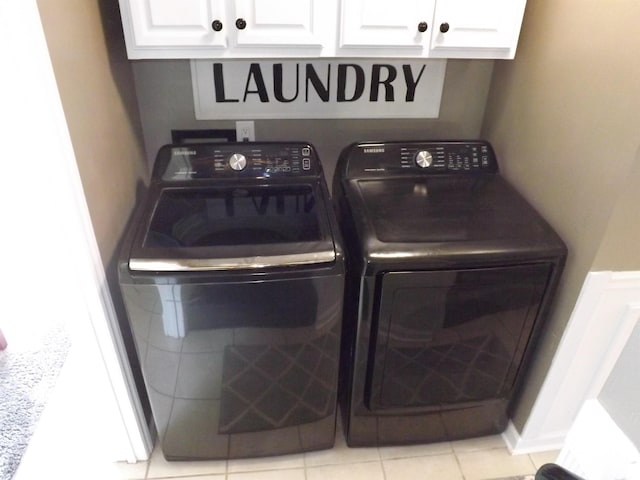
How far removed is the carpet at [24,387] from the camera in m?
1.68

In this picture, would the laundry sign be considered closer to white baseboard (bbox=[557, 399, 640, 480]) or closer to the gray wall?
the gray wall

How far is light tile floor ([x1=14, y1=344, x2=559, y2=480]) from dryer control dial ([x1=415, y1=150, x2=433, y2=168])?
1.03 metres

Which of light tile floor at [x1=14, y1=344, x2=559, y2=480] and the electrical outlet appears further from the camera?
the electrical outlet

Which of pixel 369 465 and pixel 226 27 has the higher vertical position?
pixel 226 27

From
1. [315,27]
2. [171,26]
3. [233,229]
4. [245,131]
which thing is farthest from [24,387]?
[315,27]

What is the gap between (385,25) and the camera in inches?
55.0

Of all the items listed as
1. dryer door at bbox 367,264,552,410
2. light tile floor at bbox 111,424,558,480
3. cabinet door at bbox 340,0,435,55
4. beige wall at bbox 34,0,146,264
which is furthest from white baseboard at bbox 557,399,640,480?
beige wall at bbox 34,0,146,264

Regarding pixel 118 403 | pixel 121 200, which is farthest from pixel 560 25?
pixel 118 403

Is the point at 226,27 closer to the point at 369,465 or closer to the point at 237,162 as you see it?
the point at 237,162

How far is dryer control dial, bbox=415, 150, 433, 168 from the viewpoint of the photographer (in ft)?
5.52

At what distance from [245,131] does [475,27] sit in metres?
0.88

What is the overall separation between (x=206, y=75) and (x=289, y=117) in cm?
33

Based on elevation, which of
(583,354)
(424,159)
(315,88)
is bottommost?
(583,354)

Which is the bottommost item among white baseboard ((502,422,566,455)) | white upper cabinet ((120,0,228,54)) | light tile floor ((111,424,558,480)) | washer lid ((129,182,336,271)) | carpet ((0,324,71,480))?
light tile floor ((111,424,558,480))
